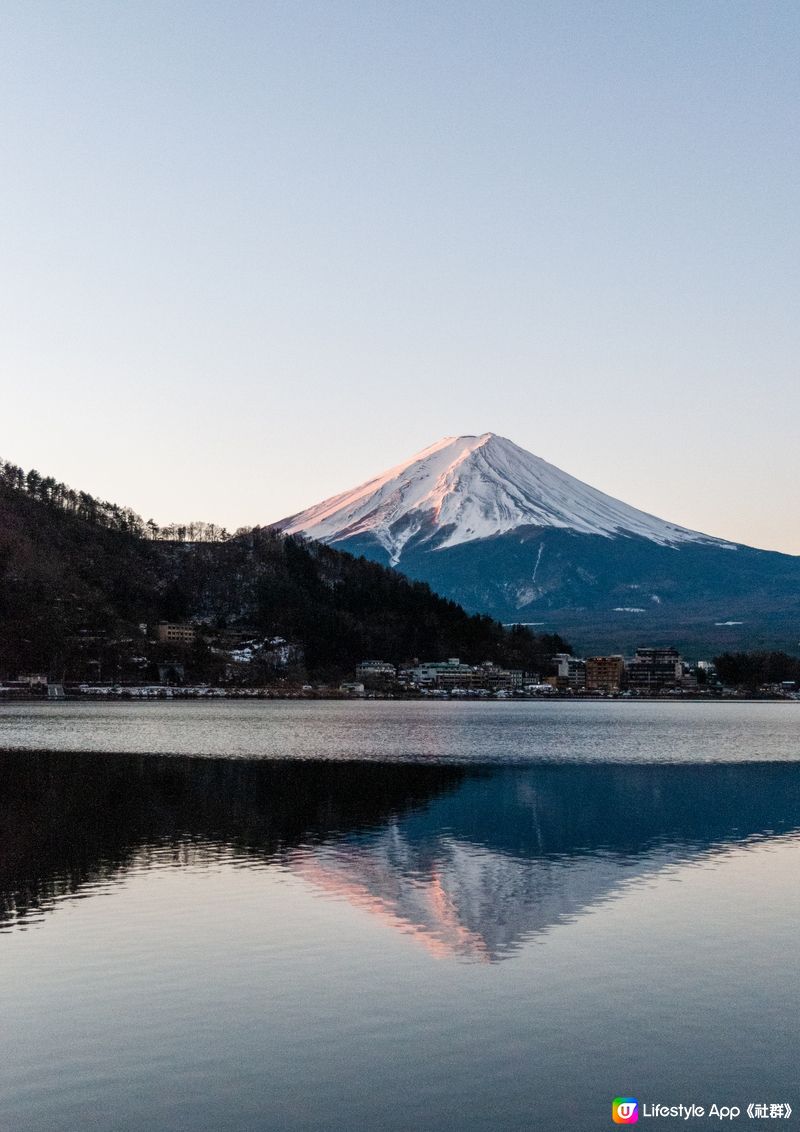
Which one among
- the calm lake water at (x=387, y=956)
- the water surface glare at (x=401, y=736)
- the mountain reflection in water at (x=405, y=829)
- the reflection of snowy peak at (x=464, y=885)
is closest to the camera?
the calm lake water at (x=387, y=956)

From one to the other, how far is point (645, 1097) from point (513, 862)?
55.3 ft

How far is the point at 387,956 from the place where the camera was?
67.2ft

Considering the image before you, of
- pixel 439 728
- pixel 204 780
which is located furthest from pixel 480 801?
pixel 439 728

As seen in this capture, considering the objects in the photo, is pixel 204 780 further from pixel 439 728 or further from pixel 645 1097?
pixel 439 728

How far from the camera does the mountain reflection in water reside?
25.4 m

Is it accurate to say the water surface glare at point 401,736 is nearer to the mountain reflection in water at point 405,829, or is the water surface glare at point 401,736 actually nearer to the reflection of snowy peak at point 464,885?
the mountain reflection in water at point 405,829

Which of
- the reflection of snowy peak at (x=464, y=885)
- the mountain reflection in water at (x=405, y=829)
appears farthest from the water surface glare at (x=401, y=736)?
the reflection of snowy peak at (x=464, y=885)

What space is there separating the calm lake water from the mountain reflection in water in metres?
0.14

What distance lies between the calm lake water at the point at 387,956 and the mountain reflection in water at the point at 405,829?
0.47 feet

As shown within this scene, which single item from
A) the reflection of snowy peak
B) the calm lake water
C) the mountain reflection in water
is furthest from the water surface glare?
the reflection of snowy peak

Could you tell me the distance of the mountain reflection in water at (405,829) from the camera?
83.4 feet

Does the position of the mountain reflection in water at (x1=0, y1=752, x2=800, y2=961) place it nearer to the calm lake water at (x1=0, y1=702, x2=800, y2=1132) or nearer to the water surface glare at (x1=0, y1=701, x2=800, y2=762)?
the calm lake water at (x1=0, y1=702, x2=800, y2=1132)

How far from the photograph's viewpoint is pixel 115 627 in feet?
645

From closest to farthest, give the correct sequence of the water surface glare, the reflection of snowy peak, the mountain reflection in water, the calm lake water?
the calm lake water, the reflection of snowy peak, the mountain reflection in water, the water surface glare
